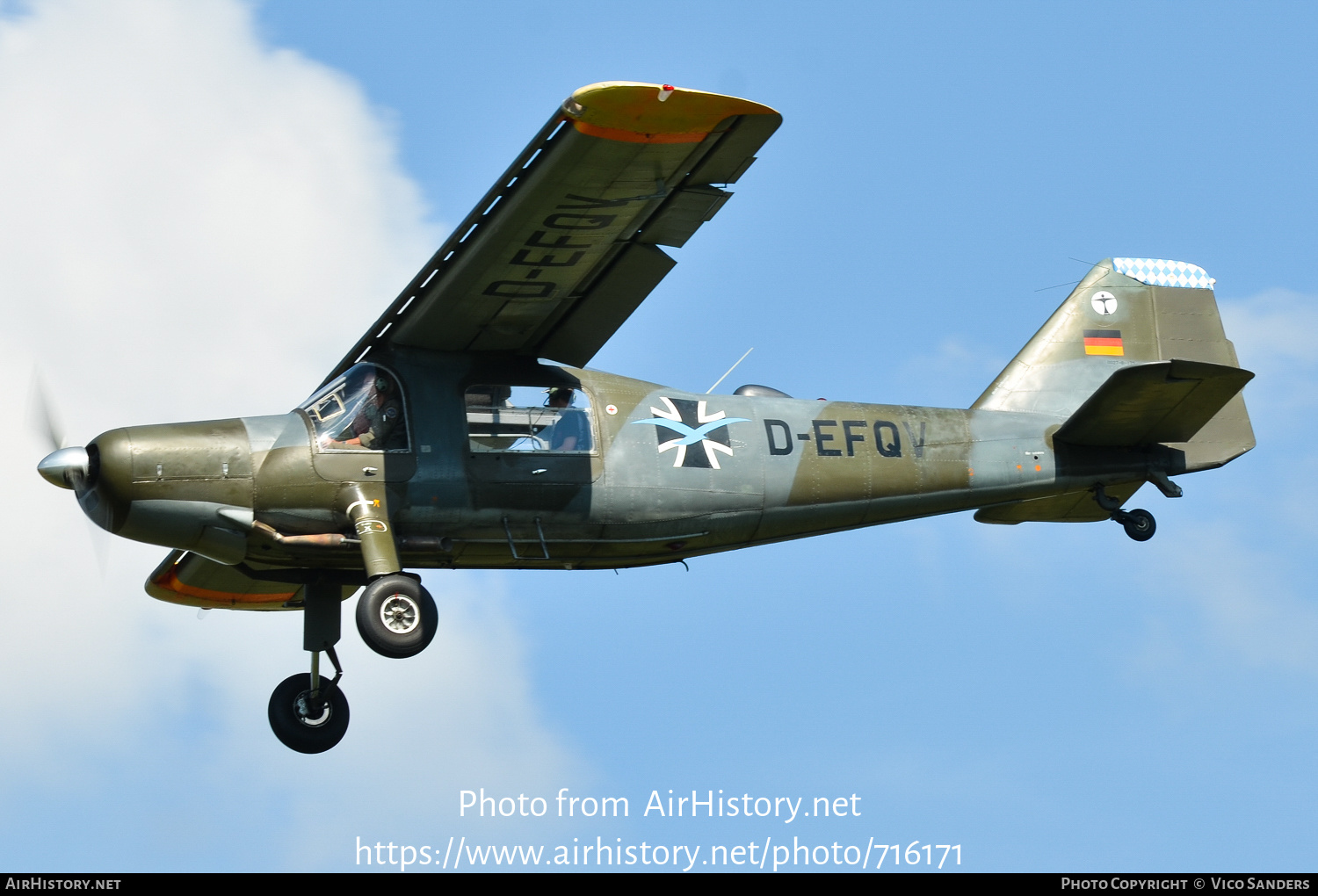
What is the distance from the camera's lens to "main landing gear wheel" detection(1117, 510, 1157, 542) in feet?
55.4

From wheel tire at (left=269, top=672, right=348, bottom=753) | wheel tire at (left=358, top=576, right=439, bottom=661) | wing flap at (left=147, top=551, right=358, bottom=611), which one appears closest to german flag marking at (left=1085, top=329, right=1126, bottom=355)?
wing flap at (left=147, top=551, right=358, bottom=611)

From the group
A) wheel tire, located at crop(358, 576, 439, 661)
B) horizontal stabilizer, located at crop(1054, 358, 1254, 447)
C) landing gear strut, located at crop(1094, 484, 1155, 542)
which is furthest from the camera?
landing gear strut, located at crop(1094, 484, 1155, 542)

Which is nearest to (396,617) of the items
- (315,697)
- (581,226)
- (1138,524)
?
(315,697)

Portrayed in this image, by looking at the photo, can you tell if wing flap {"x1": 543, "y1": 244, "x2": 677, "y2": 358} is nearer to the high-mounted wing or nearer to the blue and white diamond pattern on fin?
the high-mounted wing

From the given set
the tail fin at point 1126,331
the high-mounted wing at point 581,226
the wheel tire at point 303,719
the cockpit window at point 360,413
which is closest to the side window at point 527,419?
the high-mounted wing at point 581,226

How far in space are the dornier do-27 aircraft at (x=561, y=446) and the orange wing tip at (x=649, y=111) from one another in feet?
0.06

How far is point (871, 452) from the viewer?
15.9 meters

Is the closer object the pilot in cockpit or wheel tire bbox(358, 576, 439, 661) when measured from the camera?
wheel tire bbox(358, 576, 439, 661)

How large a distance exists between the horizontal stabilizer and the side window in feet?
15.1

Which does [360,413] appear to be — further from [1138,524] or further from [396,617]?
[1138,524]

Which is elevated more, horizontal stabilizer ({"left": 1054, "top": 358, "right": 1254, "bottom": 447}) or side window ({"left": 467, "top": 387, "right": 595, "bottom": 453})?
horizontal stabilizer ({"left": 1054, "top": 358, "right": 1254, "bottom": 447})

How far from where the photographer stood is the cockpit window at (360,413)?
14.1 m

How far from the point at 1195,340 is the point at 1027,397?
2105 millimetres

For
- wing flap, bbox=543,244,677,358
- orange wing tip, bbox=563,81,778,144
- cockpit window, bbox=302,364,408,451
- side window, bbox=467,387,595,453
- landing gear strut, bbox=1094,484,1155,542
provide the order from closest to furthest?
orange wing tip, bbox=563,81,778,144 → cockpit window, bbox=302,364,408,451 → side window, bbox=467,387,595,453 → wing flap, bbox=543,244,677,358 → landing gear strut, bbox=1094,484,1155,542
